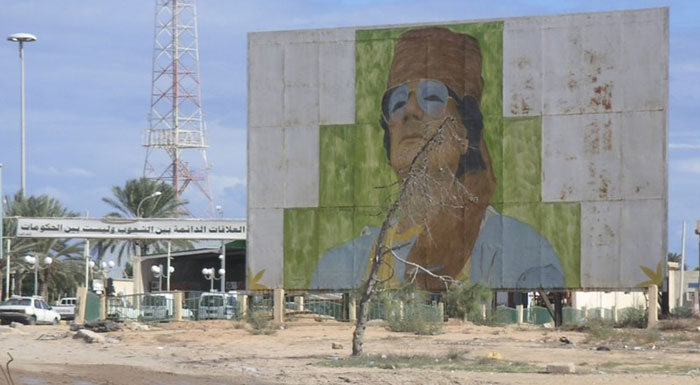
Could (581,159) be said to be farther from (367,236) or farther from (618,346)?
(618,346)

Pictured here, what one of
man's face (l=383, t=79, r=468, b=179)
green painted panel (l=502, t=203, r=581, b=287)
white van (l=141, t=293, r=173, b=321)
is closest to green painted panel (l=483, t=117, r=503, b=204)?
green painted panel (l=502, t=203, r=581, b=287)

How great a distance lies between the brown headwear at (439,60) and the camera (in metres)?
48.6

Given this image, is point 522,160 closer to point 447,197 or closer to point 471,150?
point 471,150

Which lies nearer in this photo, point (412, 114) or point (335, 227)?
point (412, 114)

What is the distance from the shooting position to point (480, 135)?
48.2 meters

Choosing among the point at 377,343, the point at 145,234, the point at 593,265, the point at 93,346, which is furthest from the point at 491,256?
the point at 145,234

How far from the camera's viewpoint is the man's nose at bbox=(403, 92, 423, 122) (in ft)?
162

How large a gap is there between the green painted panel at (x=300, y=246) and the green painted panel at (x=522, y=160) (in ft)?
25.2

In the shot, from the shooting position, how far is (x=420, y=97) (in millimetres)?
49250

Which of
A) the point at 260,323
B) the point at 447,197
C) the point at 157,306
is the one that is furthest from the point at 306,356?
the point at 157,306

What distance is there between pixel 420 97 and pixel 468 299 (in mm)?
8021

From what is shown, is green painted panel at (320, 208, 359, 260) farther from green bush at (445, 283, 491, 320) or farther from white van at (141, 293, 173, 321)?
white van at (141, 293, 173, 321)

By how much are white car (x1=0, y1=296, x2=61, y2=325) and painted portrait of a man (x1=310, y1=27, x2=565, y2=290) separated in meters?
13.4

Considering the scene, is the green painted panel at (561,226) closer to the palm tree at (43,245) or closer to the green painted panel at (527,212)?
the green painted panel at (527,212)
